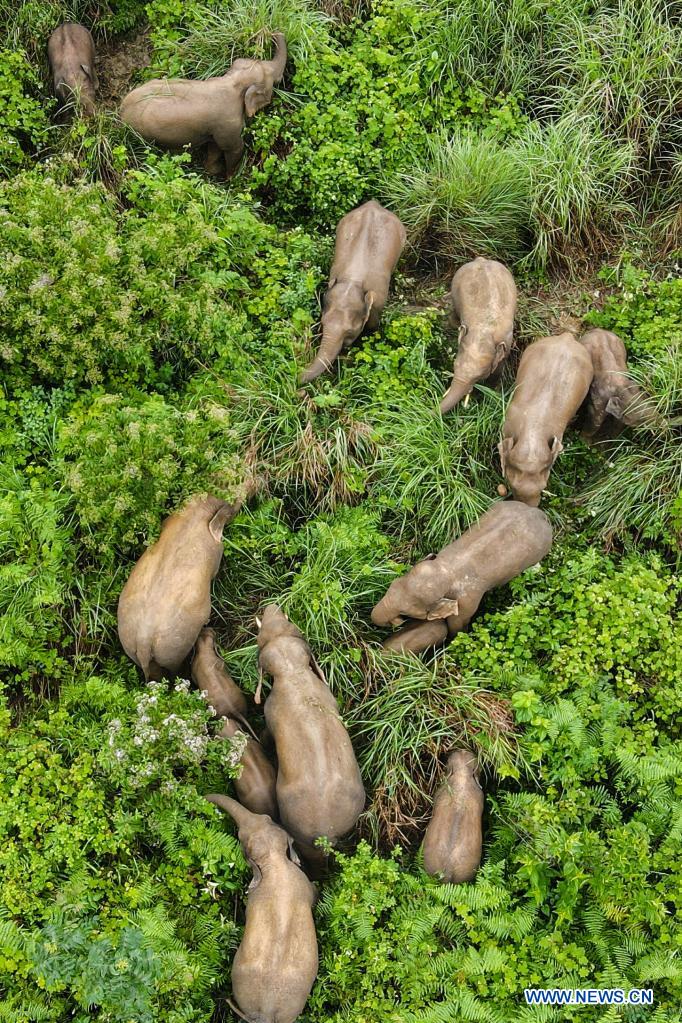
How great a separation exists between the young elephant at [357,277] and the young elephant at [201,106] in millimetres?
1345

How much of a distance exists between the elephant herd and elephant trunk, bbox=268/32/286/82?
0.04 feet

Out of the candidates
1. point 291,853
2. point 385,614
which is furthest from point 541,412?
point 291,853

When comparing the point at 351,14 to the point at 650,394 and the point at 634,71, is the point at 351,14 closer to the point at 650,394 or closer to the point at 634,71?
the point at 634,71

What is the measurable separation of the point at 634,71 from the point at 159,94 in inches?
170

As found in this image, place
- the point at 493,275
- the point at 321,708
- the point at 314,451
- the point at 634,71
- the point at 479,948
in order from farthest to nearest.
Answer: the point at 634,71 < the point at 493,275 < the point at 314,451 < the point at 321,708 < the point at 479,948

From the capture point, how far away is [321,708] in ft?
18.2

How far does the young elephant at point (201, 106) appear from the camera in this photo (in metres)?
7.28

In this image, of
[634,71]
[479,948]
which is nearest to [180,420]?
[479,948]

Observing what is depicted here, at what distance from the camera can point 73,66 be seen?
7.67 m

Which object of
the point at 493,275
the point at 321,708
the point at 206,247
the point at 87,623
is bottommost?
the point at 321,708

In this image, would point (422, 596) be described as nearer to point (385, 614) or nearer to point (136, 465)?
point (385, 614)

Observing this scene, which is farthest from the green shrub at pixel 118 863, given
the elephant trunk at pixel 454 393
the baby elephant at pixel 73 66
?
the baby elephant at pixel 73 66

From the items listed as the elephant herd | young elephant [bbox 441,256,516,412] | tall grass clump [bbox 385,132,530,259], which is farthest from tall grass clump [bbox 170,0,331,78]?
young elephant [bbox 441,256,516,412]

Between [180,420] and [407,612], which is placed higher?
[180,420]
